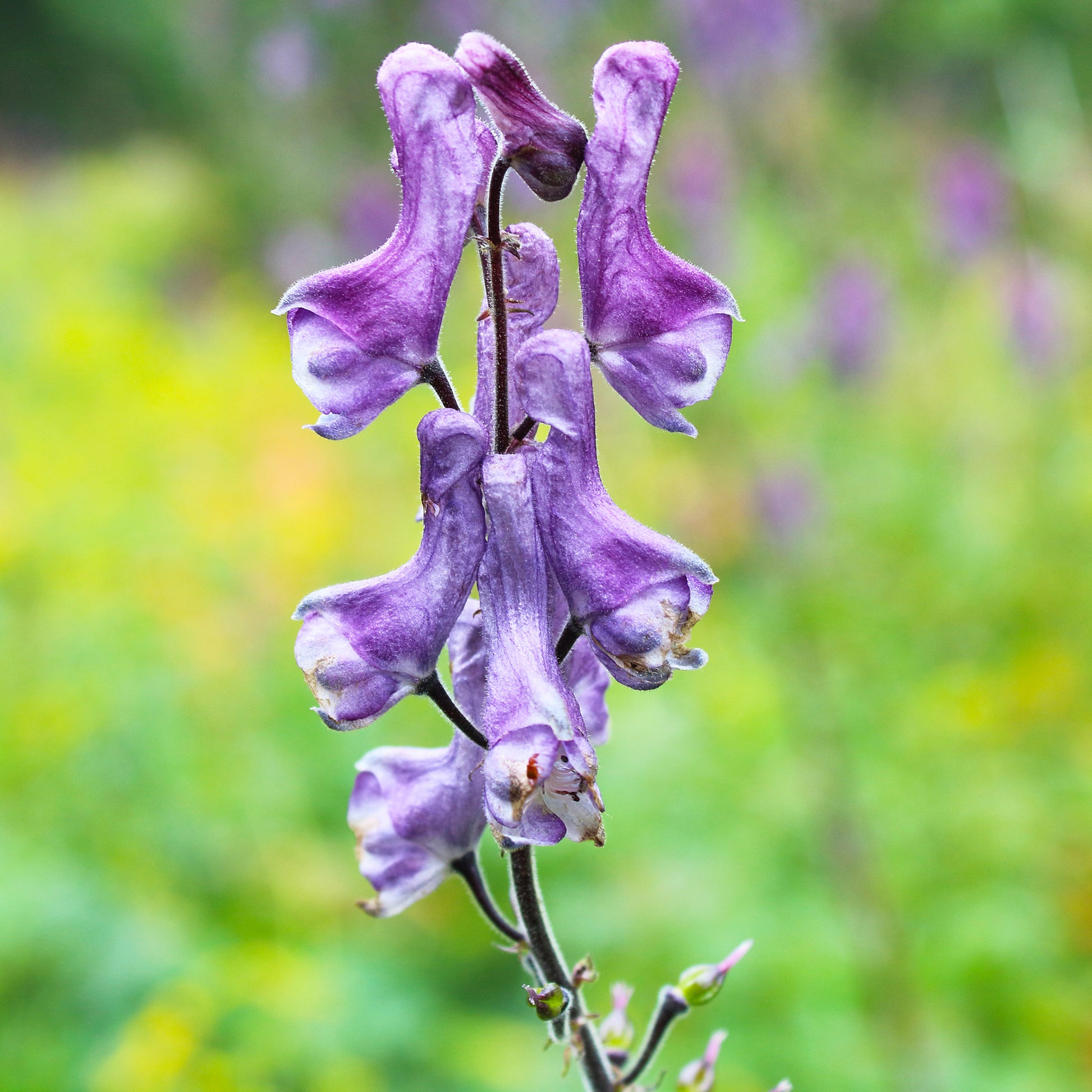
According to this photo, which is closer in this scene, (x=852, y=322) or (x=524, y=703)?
(x=524, y=703)

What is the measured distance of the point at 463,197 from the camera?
96 cm

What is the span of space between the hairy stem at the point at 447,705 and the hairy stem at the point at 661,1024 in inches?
14.0

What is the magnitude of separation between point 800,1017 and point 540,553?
217 centimetres

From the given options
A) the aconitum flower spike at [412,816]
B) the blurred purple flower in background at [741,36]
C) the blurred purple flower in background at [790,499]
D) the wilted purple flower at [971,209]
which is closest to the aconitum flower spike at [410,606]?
the aconitum flower spike at [412,816]

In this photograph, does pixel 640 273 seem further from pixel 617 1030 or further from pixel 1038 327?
pixel 1038 327

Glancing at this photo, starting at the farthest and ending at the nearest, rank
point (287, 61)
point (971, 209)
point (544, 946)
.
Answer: point (971, 209) → point (287, 61) → point (544, 946)

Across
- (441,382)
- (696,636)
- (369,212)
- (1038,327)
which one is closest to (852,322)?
(1038,327)

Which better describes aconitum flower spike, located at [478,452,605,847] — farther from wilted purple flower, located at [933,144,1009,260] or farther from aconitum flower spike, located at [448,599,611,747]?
wilted purple flower, located at [933,144,1009,260]

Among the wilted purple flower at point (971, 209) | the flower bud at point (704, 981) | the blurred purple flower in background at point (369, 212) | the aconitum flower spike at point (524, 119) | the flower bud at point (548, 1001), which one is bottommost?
the flower bud at point (548, 1001)

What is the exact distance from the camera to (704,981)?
1.14 meters

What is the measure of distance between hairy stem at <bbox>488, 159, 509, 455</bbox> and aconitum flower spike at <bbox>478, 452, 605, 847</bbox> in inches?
2.3

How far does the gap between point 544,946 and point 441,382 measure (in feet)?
1.65

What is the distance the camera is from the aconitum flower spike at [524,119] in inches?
35.7

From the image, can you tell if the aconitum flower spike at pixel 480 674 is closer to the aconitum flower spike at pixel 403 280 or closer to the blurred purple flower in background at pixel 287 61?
the aconitum flower spike at pixel 403 280
